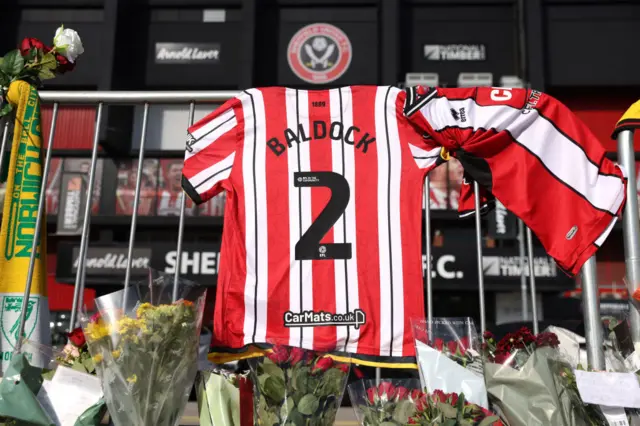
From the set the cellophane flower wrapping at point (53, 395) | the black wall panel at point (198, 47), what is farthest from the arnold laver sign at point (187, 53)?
the cellophane flower wrapping at point (53, 395)

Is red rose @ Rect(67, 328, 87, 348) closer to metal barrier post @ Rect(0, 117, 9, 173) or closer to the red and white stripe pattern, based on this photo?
metal barrier post @ Rect(0, 117, 9, 173)

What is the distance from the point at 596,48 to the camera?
43.1ft

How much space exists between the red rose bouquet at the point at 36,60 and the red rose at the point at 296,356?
200 cm

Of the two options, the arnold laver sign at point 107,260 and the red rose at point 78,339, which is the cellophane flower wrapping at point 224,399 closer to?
the red rose at point 78,339

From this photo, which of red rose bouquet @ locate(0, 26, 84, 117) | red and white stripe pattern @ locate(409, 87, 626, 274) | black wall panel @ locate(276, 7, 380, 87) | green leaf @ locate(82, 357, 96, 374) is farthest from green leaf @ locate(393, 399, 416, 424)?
black wall panel @ locate(276, 7, 380, 87)

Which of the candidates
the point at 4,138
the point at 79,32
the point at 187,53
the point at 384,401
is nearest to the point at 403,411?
the point at 384,401

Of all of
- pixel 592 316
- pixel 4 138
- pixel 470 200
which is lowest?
pixel 592 316

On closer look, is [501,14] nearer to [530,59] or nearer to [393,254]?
[530,59]

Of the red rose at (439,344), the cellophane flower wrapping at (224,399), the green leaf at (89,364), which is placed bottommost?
the cellophane flower wrapping at (224,399)

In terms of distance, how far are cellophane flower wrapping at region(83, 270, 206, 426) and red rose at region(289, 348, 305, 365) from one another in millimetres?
361

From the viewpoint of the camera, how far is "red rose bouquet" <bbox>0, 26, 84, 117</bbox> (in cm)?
311

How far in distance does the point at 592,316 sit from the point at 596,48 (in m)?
12.3

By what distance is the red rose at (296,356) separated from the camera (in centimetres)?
209

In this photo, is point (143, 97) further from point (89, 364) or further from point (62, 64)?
point (89, 364)
